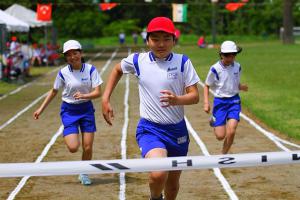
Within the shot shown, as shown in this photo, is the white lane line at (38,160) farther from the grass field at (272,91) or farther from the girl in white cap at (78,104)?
the grass field at (272,91)

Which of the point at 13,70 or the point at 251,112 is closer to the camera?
the point at 251,112

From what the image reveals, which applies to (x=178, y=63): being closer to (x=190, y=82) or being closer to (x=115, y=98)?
(x=190, y=82)

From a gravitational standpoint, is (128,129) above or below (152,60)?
below

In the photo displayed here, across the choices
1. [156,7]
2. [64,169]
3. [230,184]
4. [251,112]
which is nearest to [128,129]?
[251,112]

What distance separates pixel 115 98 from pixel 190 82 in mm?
16451

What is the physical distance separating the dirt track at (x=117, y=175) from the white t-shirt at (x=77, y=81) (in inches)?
51.9

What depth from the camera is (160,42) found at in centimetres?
648

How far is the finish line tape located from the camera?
5.51 metres

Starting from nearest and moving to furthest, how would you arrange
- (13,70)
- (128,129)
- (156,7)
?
(128,129), (13,70), (156,7)

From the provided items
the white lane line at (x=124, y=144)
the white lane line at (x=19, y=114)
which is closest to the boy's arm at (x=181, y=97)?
the white lane line at (x=124, y=144)

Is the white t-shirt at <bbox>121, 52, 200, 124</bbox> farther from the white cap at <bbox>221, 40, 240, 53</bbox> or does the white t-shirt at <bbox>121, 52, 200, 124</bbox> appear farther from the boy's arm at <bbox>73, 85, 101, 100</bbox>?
A: the white cap at <bbox>221, 40, 240, 53</bbox>

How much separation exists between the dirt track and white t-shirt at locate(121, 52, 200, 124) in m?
2.37

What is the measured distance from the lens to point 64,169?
5.54m

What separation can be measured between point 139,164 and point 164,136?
1.07 meters
